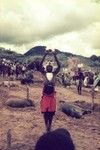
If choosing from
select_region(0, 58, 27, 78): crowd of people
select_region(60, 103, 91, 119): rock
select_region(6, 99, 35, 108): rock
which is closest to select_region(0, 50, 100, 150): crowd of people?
select_region(60, 103, 91, 119): rock

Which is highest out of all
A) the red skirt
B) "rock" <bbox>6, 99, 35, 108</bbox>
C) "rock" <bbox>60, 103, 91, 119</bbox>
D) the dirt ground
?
the red skirt

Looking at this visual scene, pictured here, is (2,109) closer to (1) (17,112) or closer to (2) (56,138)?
(1) (17,112)

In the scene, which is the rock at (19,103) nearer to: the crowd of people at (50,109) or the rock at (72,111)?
the rock at (72,111)

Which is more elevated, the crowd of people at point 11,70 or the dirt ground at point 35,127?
the crowd of people at point 11,70

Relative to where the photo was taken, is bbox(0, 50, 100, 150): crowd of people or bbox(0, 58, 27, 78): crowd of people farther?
bbox(0, 58, 27, 78): crowd of people

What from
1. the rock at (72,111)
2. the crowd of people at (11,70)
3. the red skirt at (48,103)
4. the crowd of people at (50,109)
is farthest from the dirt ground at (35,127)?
the crowd of people at (11,70)

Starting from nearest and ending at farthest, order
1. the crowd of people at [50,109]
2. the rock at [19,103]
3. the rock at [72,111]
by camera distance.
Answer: the crowd of people at [50,109]
the rock at [72,111]
the rock at [19,103]

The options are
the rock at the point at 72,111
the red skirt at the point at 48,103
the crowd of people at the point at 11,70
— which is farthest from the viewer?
the crowd of people at the point at 11,70

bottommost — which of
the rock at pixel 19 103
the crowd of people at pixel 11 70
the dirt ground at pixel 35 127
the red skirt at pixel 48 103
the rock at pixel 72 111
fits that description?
the dirt ground at pixel 35 127

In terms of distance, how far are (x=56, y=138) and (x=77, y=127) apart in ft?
37.1

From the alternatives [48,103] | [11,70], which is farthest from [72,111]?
[11,70]

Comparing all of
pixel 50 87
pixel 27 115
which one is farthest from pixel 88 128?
pixel 50 87

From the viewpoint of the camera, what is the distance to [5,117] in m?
15.4

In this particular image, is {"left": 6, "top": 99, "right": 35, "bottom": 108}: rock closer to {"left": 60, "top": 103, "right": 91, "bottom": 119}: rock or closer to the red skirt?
{"left": 60, "top": 103, "right": 91, "bottom": 119}: rock
